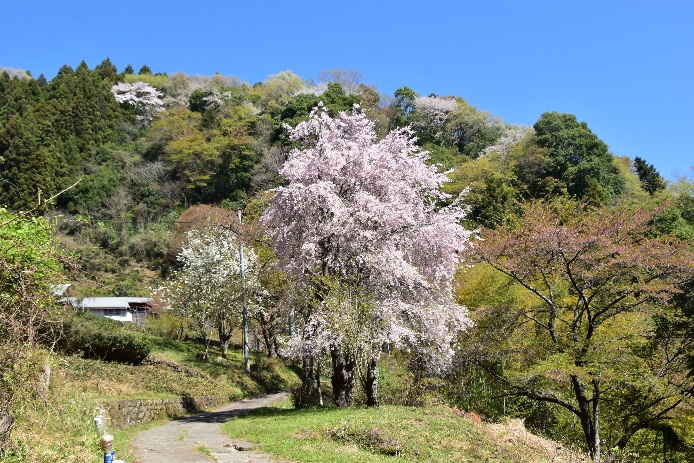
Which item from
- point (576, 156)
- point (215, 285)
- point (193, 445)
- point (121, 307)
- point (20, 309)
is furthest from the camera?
point (576, 156)

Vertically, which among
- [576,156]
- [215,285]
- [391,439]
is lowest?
[391,439]

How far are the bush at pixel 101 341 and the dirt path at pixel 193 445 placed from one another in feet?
14.3

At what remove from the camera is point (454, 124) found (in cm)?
6912

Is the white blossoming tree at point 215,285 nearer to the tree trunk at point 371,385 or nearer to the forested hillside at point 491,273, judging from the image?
the forested hillside at point 491,273

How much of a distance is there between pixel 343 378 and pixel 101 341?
9656 mm

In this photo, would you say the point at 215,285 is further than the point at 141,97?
No

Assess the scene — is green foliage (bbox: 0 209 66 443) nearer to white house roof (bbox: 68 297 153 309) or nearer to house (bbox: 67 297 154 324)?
house (bbox: 67 297 154 324)

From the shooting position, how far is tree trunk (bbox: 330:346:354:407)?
62.8 feet

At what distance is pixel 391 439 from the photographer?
41.7ft

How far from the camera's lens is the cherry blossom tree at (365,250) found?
1788 cm

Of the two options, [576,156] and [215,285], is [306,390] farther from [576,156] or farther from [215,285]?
[576,156]

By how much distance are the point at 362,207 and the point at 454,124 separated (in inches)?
2113

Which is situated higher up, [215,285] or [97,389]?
[215,285]

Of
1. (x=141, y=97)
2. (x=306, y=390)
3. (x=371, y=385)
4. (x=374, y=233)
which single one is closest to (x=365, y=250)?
(x=374, y=233)
